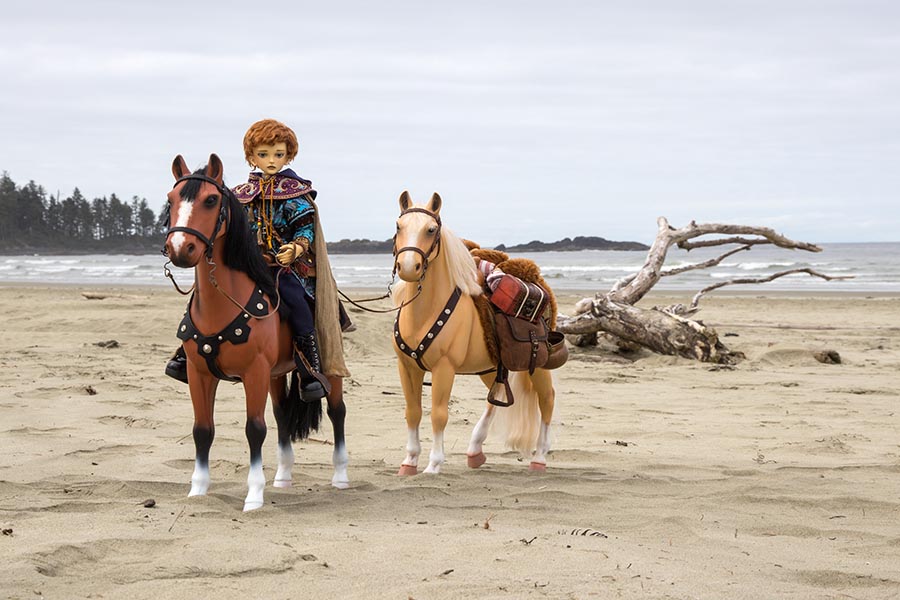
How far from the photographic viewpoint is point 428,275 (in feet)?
20.2

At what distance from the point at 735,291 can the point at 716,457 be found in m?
25.9

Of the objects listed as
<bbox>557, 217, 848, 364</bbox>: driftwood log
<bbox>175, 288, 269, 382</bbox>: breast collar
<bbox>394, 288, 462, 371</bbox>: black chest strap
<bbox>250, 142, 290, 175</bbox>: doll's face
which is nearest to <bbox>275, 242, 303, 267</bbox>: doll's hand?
<bbox>175, 288, 269, 382</bbox>: breast collar

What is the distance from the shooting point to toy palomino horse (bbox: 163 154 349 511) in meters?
4.85

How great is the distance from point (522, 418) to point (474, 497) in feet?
4.75

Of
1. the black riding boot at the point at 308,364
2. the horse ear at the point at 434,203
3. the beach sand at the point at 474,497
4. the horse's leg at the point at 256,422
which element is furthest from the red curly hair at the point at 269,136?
the beach sand at the point at 474,497

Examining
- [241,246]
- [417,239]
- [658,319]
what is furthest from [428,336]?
[658,319]

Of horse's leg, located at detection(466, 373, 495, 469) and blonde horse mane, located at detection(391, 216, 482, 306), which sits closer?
blonde horse mane, located at detection(391, 216, 482, 306)

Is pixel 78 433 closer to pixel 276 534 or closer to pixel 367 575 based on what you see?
pixel 276 534

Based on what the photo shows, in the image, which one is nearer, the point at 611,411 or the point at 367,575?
the point at 367,575

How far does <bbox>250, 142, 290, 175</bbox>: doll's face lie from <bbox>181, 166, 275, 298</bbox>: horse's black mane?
568 mm

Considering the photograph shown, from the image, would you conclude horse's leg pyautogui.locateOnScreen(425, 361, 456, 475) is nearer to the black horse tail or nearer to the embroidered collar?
the black horse tail

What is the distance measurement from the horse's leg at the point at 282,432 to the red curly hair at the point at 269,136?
1.39 metres

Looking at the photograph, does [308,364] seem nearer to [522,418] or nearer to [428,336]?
[428,336]

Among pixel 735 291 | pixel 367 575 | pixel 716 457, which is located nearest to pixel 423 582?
pixel 367 575
